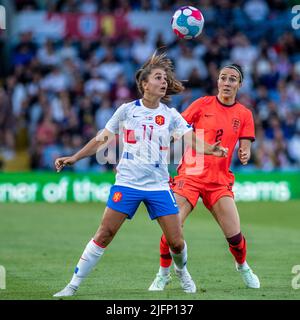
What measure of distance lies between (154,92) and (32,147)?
48.5 ft

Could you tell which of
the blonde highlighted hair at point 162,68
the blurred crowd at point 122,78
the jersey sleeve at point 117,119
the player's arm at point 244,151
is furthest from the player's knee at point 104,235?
the blurred crowd at point 122,78

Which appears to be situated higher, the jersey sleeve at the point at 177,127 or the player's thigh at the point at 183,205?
the jersey sleeve at the point at 177,127

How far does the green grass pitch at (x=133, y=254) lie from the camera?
32.6 feet

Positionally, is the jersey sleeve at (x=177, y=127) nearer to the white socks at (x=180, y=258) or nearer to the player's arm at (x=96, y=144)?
the player's arm at (x=96, y=144)

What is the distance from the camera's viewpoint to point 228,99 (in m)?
10.7

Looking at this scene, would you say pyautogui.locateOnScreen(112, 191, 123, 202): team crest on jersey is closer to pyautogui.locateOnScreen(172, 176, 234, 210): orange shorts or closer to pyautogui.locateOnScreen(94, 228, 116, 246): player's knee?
pyautogui.locateOnScreen(94, 228, 116, 246): player's knee

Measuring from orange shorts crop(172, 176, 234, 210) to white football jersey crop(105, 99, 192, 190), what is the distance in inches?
36.8

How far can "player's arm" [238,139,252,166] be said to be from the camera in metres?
10.1

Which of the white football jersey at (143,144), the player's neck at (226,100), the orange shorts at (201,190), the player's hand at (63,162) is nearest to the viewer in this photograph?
the player's hand at (63,162)

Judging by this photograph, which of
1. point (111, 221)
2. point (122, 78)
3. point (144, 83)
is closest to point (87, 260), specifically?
point (111, 221)

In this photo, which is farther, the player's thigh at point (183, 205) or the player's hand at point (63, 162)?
the player's thigh at point (183, 205)

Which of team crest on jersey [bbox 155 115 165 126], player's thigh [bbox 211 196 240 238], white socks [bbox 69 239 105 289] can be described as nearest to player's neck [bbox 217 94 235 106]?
player's thigh [bbox 211 196 240 238]
